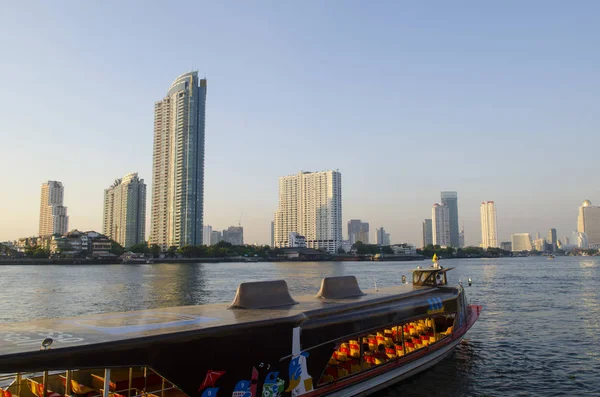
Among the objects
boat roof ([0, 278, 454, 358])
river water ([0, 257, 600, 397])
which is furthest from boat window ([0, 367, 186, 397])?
river water ([0, 257, 600, 397])

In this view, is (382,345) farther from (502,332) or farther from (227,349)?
A: (502,332)

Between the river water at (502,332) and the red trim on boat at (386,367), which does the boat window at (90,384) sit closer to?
the red trim on boat at (386,367)

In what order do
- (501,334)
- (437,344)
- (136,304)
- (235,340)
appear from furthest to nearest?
(136,304) < (501,334) < (437,344) < (235,340)

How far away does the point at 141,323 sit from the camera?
11891 millimetres

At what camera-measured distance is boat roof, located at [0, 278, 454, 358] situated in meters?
9.18

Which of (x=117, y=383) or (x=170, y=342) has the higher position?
(x=170, y=342)

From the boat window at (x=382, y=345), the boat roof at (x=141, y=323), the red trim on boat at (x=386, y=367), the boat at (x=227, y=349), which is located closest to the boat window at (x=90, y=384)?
the boat at (x=227, y=349)

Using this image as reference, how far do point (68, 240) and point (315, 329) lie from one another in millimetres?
194716

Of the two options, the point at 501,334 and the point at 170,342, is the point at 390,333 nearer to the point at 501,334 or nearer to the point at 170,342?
the point at 170,342

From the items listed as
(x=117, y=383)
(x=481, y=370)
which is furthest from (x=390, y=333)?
(x=117, y=383)

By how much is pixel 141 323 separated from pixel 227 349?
241 centimetres

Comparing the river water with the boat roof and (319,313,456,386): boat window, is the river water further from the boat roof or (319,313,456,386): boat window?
the boat roof

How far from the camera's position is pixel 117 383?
12328 mm

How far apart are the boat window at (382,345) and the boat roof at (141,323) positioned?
6.38ft
